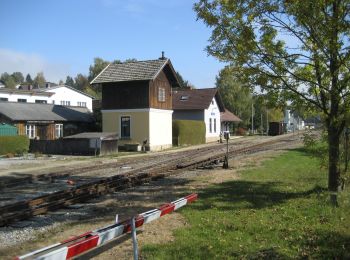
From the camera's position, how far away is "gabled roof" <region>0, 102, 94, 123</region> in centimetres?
3659

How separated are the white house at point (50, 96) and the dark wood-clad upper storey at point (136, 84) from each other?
20625 millimetres

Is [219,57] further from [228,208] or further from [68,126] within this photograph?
[68,126]

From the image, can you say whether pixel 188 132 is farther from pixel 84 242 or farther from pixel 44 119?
pixel 84 242

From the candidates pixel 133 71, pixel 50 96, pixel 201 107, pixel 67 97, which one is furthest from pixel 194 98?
pixel 67 97

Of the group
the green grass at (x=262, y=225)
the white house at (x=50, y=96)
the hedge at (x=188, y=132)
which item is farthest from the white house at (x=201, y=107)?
the green grass at (x=262, y=225)

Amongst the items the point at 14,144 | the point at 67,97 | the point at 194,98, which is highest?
the point at 67,97

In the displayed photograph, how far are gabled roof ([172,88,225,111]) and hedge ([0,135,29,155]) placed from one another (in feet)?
77.7

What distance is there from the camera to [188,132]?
4466cm

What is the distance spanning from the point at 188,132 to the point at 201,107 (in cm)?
788

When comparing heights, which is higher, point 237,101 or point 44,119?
point 237,101

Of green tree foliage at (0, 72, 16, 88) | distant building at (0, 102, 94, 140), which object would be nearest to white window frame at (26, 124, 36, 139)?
distant building at (0, 102, 94, 140)

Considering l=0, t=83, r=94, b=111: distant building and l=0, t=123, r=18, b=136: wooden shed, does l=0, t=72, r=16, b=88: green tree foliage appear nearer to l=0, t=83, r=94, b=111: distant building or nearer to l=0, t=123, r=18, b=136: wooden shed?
l=0, t=83, r=94, b=111: distant building

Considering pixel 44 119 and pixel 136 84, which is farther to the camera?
pixel 136 84

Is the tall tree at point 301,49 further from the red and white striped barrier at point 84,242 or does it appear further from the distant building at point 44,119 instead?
the distant building at point 44,119
